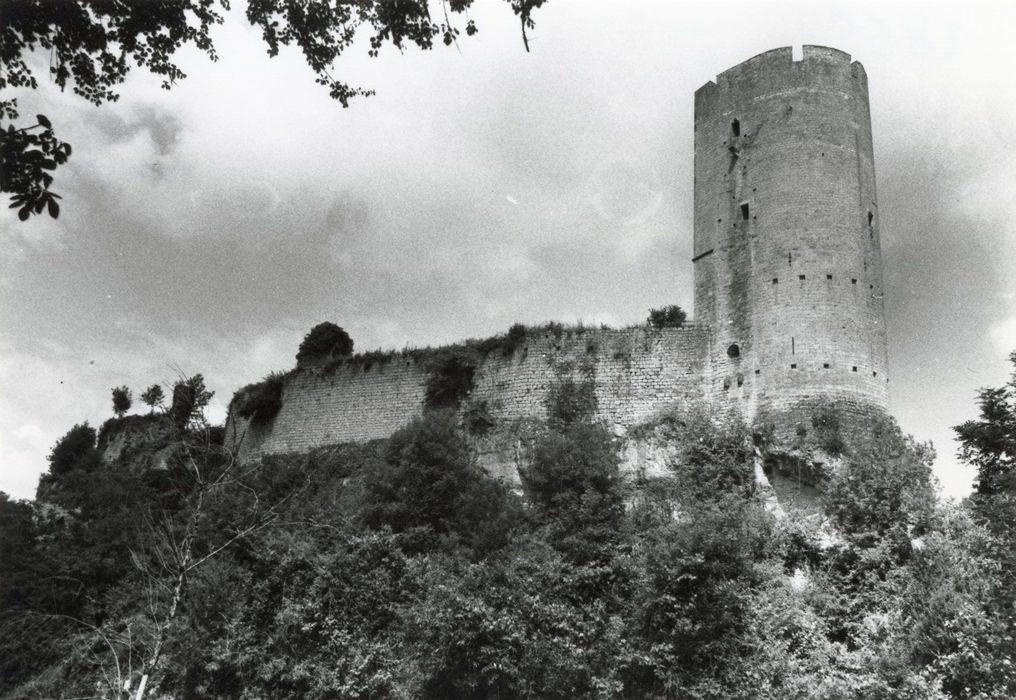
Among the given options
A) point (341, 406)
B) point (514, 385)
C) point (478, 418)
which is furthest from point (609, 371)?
point (341, 406)

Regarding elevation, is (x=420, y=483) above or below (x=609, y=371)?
below

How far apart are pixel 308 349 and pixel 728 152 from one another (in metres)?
19.4

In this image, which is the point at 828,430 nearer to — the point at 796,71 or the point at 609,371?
the point at 609,371

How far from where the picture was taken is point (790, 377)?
24.7m

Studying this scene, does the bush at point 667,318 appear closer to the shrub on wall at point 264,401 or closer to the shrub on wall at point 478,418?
the shrub on wall at point 478,418

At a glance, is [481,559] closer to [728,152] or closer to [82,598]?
[82,598]

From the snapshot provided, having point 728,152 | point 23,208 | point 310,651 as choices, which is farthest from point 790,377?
point 23,208

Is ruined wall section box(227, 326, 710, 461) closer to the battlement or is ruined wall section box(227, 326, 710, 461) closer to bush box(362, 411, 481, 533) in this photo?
bush box(362, 411, 481, 533)

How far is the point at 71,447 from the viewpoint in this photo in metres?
51.2

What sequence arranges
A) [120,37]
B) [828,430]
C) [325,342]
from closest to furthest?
[120,37] < [828,430] < [325,342]

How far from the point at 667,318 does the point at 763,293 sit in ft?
14.8

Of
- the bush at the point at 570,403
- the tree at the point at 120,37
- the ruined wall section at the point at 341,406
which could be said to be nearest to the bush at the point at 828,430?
the bush at the point at 570,403

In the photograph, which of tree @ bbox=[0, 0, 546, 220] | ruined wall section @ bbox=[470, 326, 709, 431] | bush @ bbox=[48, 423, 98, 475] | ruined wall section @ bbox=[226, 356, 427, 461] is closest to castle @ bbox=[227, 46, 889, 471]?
ruined wall section @ bbox=[470, 326, 709, 431]

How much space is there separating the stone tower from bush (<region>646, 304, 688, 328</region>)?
90 cm
